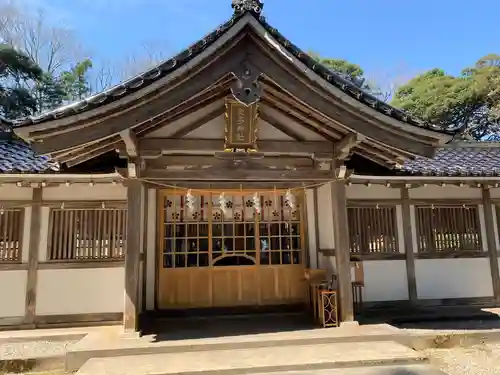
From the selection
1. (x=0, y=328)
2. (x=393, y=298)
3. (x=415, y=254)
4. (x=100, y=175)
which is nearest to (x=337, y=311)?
(x=393, y=298)

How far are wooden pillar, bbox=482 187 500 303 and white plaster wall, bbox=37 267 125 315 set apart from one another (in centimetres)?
798

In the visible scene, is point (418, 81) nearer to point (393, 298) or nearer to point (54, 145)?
point (393, 298)

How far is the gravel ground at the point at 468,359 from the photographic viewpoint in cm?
543

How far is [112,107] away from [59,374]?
151 inches

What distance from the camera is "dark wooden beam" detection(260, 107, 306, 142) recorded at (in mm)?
7043

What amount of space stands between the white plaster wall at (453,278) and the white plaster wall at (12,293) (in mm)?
7977

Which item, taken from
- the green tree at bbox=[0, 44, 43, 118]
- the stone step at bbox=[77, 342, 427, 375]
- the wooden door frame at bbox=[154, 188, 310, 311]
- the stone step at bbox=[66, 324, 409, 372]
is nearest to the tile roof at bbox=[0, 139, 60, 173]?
the wooden door frame at bbox=[154, 188, 310, 311]

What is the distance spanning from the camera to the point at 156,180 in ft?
22.4

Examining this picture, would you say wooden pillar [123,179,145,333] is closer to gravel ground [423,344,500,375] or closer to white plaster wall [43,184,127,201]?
white plaster wall [43,184,127,201]

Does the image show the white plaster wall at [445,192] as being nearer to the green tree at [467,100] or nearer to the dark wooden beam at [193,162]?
the dark wooden beam at [193,162]

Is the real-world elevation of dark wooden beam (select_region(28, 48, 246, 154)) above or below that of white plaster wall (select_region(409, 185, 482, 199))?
above

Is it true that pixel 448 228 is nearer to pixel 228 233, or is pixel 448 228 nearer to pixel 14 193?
pixel 228 233

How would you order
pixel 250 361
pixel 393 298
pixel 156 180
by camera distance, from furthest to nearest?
pixel 393 298, pixel 156 180, pixel 250 361

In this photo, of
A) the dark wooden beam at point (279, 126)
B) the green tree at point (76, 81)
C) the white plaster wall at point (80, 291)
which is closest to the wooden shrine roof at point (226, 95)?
the dark wooden beam at point (279, 126)
